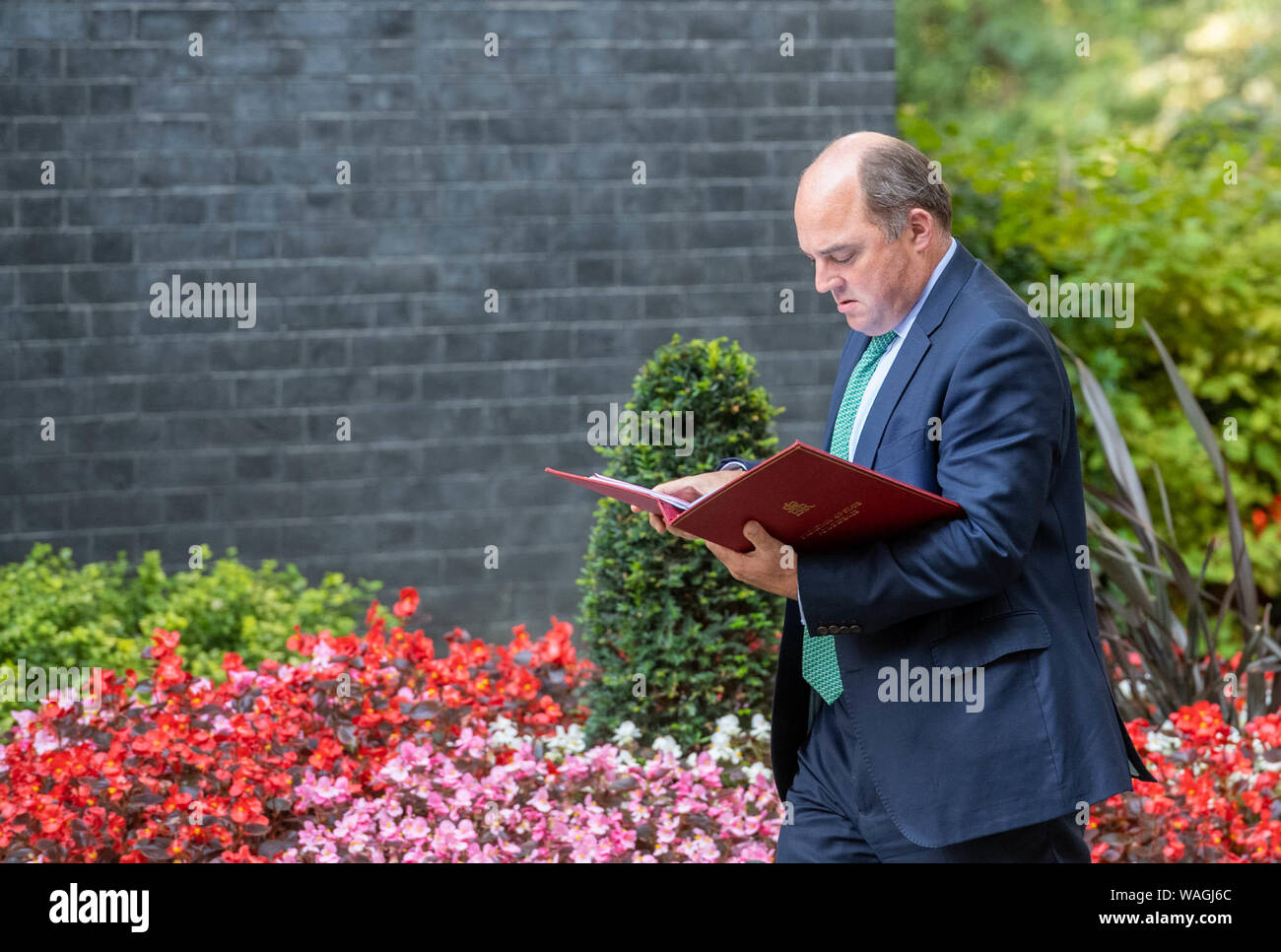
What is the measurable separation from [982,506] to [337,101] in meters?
4.06

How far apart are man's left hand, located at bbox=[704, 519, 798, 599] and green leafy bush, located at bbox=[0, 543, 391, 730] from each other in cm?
281

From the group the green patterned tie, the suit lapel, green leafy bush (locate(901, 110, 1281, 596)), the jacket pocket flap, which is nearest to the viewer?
the jacket pocket flap

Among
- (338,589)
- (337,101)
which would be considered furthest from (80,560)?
(337,101)

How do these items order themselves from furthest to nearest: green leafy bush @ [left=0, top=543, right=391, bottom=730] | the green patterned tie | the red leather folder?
green leafy bush @ [left=0, top=543, right=391, bottom=730] → the green patterned tie → the red leather folder

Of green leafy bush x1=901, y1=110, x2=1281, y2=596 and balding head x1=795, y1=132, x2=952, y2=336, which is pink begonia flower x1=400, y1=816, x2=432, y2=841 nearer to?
balding head x1=795, y1=132, x2=952, y2=336

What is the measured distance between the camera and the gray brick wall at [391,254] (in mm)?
5082

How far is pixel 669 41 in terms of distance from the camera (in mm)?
5316

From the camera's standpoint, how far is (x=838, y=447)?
2.32m

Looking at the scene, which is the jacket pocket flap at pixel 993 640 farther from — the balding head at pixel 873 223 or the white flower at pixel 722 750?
the white flower at pixel 722 750

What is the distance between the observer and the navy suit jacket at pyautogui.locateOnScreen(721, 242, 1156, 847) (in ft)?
6.20

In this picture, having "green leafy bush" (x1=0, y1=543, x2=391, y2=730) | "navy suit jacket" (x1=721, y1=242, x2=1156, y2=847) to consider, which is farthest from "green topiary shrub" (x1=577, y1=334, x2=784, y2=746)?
"navy suit jacket" (x1=721, y1=242, x2=1156, y2=847)

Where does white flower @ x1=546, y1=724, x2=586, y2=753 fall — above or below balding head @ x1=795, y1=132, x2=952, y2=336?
below

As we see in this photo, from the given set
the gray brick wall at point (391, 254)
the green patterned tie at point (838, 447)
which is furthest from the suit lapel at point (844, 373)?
the gray brick wall at point (391, 254)
